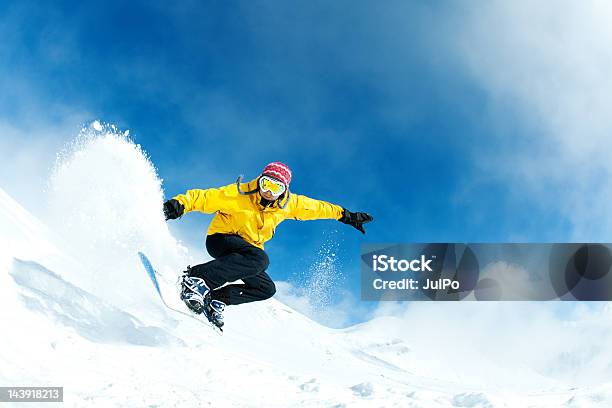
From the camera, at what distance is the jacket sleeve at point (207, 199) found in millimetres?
7184

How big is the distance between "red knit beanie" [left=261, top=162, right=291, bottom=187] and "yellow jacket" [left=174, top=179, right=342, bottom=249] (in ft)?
0.78

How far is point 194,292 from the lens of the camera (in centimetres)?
781

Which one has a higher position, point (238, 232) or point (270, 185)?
point (270, 185)

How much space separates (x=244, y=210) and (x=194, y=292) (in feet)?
4.78

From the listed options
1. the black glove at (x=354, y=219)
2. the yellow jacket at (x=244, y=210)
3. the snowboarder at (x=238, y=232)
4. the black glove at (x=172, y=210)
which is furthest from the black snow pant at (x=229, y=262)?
the black glove at (x=354, y=219)

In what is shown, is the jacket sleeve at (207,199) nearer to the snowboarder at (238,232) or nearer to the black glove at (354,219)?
the snowboarder at (238,232)

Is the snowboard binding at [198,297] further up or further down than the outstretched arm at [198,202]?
further down

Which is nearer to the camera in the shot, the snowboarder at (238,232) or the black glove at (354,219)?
the snowboarder at (238,232)

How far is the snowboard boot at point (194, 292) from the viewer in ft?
25.6

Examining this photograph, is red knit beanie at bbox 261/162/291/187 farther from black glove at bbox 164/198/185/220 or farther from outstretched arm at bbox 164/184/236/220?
black glove at bbox 164/198/185/220

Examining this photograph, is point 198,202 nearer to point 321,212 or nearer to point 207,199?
point 207,199

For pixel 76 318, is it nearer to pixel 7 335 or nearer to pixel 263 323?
pixel 7 335

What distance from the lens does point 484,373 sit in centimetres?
7738

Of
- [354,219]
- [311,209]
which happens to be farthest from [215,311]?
[354,219]
